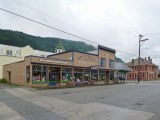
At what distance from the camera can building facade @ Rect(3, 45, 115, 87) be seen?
2543 cm

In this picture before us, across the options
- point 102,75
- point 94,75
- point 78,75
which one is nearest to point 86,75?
point 78,75

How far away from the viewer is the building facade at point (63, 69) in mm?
25427

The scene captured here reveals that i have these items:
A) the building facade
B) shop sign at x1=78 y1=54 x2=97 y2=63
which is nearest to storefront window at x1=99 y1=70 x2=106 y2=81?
the building facade

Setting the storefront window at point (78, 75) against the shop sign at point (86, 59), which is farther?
the shop sign at point (86, 59)

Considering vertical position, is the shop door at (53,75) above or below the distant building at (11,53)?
below

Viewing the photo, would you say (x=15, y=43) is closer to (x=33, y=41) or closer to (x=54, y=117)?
(x=33, y=41)

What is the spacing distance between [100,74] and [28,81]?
16.9 m

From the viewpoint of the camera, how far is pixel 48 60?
26.6 m

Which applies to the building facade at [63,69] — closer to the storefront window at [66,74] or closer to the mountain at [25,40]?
the storefront window at [66,74]

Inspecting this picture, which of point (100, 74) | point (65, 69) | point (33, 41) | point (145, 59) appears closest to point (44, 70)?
point (65, 69)

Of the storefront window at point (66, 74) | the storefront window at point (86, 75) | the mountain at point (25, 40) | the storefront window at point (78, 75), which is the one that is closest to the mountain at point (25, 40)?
the mountain at point (25, 40)

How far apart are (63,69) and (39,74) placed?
183 inches

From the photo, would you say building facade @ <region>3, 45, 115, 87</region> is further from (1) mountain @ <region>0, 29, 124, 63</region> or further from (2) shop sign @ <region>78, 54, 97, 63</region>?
(1) mountain @ <region>0, 29, 124, 63</region>

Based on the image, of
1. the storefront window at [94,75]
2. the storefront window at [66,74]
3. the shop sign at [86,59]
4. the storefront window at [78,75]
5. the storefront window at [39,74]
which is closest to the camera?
the storefront window at [39,74]
